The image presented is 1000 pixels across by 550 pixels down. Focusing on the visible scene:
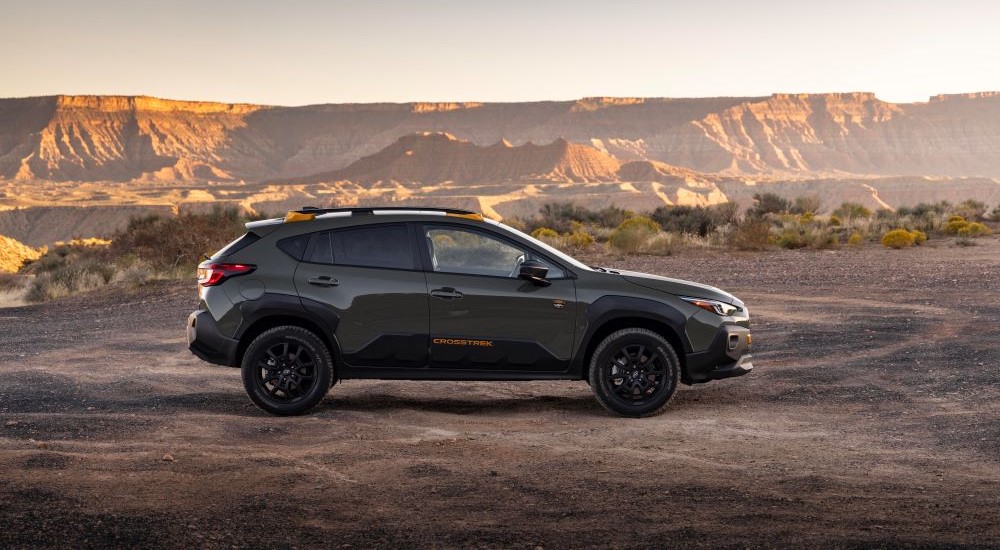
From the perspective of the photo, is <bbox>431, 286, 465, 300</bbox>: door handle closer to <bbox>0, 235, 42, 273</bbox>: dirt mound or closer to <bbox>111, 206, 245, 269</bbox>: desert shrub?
<bbox>111, 206, 245, 269</bbox>: desert shrub

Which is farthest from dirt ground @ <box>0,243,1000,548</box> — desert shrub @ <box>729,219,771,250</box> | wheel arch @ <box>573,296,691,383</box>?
desert shrub @ <box>729,219,771,250</box>

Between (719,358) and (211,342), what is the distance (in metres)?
4.05

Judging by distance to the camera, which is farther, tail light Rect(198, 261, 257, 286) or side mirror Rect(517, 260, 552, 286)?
tail light Rect(198, 261, 257, 286)

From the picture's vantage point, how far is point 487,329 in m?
9.05

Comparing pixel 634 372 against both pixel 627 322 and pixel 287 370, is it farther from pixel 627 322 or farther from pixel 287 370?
pixel 287 370

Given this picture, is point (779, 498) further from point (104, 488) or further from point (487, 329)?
point (104, 488)

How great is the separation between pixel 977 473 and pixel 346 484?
396 cm

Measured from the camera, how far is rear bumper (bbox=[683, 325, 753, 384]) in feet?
30.3

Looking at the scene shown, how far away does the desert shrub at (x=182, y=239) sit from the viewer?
26.8m

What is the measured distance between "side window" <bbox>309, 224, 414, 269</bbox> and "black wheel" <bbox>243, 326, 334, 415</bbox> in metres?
0.64

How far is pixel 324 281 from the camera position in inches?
360

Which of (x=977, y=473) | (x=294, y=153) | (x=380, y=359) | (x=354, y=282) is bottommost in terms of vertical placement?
(x=977, y=473)

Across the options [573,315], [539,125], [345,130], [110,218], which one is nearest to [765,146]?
[539,125]

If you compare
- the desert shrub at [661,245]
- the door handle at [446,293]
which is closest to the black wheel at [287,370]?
the door handle at [446,293]
